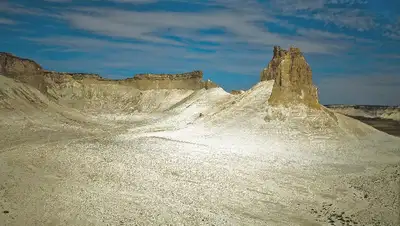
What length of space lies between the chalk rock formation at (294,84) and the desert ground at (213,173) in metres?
1.26


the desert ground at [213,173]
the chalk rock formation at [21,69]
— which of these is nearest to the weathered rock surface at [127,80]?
the chalk rock formation at [21,69]

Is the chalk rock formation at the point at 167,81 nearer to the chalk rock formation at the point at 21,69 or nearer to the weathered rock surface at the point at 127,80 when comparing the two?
the weathered rock surface at the point at 127,80

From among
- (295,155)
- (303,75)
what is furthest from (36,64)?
(295,155)

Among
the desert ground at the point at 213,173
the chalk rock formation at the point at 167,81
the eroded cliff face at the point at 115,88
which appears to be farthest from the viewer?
the chalk rock formation at the point at 167,81

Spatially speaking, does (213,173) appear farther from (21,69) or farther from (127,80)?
Answer: (127,80)

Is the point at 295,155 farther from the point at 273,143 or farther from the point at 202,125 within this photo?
the point at 202,125

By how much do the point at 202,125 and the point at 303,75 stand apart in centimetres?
1189

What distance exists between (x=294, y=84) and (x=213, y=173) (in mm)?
20821

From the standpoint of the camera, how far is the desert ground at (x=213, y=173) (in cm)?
1451

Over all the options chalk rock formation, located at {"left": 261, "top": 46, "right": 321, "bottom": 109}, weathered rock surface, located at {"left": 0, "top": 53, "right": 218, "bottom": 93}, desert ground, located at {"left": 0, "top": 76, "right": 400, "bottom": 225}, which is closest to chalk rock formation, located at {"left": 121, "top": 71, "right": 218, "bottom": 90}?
weathered rock surface, located at {"left": 0, "top": 53, "right": 218, "bottom": 93}

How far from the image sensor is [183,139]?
34.6 meters

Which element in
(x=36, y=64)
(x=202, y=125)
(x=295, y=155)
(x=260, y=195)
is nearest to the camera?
(x=260, y=195)

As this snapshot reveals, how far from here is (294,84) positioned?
128 feet

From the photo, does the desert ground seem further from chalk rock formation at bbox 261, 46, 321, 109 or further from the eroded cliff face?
the eroded cliff face
